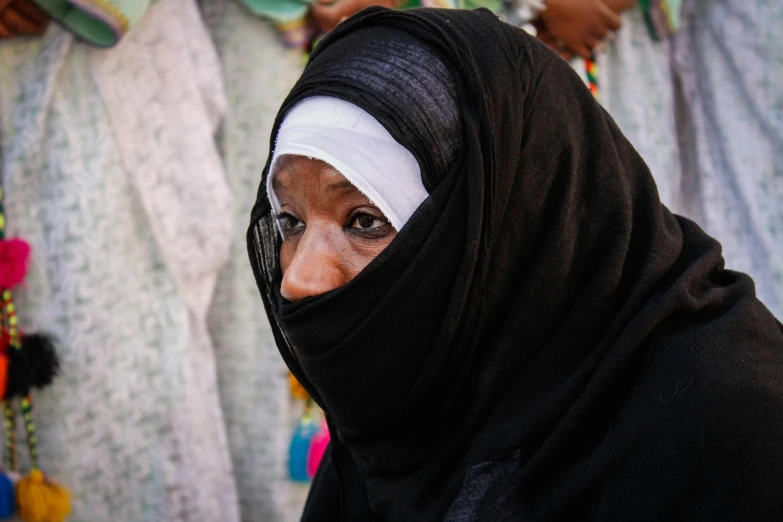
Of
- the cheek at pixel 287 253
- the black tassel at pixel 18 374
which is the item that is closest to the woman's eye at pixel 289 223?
the cheek at pixel 287 253

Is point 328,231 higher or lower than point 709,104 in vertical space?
higher

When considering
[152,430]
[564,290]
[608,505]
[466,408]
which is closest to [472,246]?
[564,290]

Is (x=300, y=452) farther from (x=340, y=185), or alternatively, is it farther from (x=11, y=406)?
(x=340, y=185)

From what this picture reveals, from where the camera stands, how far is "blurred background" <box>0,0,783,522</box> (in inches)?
88.0

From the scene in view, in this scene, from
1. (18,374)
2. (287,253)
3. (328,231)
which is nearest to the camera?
(328,231)

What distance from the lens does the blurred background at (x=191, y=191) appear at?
2.24 meters

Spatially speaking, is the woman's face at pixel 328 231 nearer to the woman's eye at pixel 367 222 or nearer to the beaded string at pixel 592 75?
the woman's eye at pixel 367 222

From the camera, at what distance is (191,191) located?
2.37 meters

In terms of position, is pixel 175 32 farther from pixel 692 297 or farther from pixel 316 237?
pixel 692 297

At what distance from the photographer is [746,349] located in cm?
114

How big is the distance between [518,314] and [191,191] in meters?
1.39

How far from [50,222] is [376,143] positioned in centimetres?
132

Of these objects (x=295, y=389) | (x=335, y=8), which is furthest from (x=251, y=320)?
(x=335, y=8)

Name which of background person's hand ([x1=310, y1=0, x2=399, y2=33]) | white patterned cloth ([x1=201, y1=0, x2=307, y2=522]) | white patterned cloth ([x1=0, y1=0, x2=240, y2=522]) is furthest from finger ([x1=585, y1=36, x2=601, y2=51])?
white patterned cloth ([x1=0, y1=0, x2=240, y2=522])
